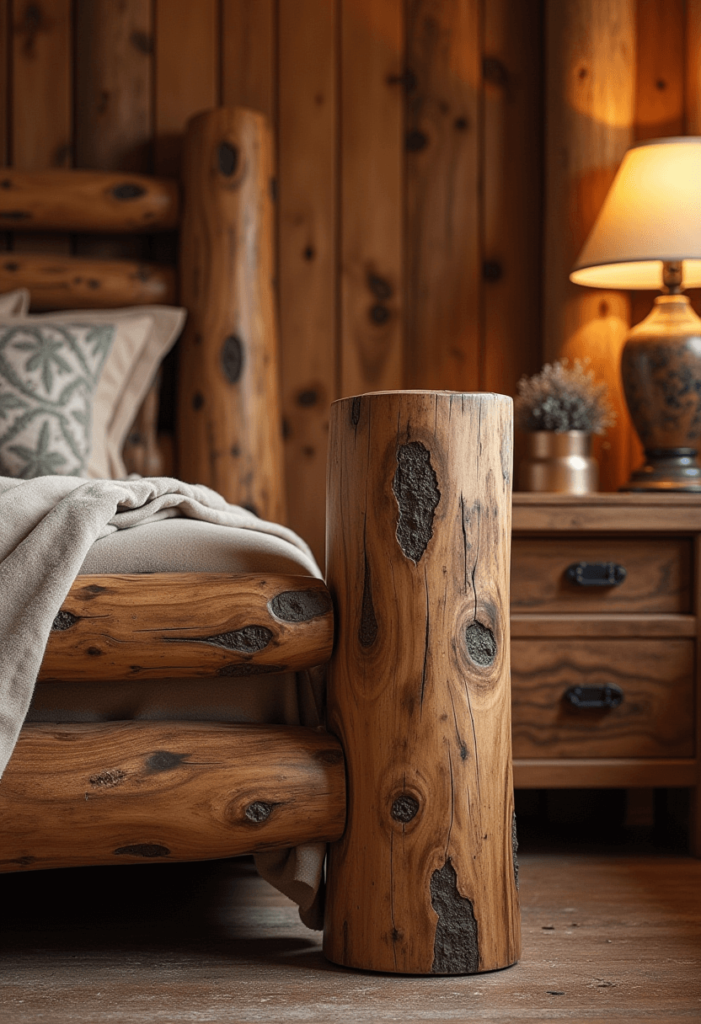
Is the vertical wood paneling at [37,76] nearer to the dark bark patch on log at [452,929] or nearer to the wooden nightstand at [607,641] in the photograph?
the wooden nightstand at [607,641]

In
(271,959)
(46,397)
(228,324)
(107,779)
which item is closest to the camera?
(107,779)

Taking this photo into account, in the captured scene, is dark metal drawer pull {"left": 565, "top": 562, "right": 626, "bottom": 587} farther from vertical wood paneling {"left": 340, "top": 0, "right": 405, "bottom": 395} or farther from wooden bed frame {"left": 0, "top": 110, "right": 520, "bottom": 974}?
vertical wood paneling {"left": 340, "top": 0, "right": 405, "bottom": 395}

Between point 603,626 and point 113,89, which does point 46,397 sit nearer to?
point 113,89

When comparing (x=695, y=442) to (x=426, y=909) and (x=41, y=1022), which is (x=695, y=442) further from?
(x=41, y=1022)

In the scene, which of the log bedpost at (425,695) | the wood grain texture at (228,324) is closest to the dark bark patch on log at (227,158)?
the wood grain texture at (228,324)

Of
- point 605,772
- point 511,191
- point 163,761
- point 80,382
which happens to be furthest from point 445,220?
point 163,761

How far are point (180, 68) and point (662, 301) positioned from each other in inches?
52.2

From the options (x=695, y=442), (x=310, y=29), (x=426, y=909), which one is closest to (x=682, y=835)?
(x=695, y=442)

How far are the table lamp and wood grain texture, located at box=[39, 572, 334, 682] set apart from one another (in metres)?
1.12

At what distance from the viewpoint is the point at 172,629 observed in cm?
122

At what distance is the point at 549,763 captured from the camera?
1.93m

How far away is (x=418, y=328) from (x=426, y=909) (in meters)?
1.67

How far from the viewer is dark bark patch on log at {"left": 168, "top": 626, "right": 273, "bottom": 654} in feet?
4.02

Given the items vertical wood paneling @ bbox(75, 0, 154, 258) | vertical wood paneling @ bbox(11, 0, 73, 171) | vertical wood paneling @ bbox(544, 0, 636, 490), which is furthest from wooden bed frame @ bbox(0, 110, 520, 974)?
vertical wood paneling @ bbox(11, 0, 73, 171)
